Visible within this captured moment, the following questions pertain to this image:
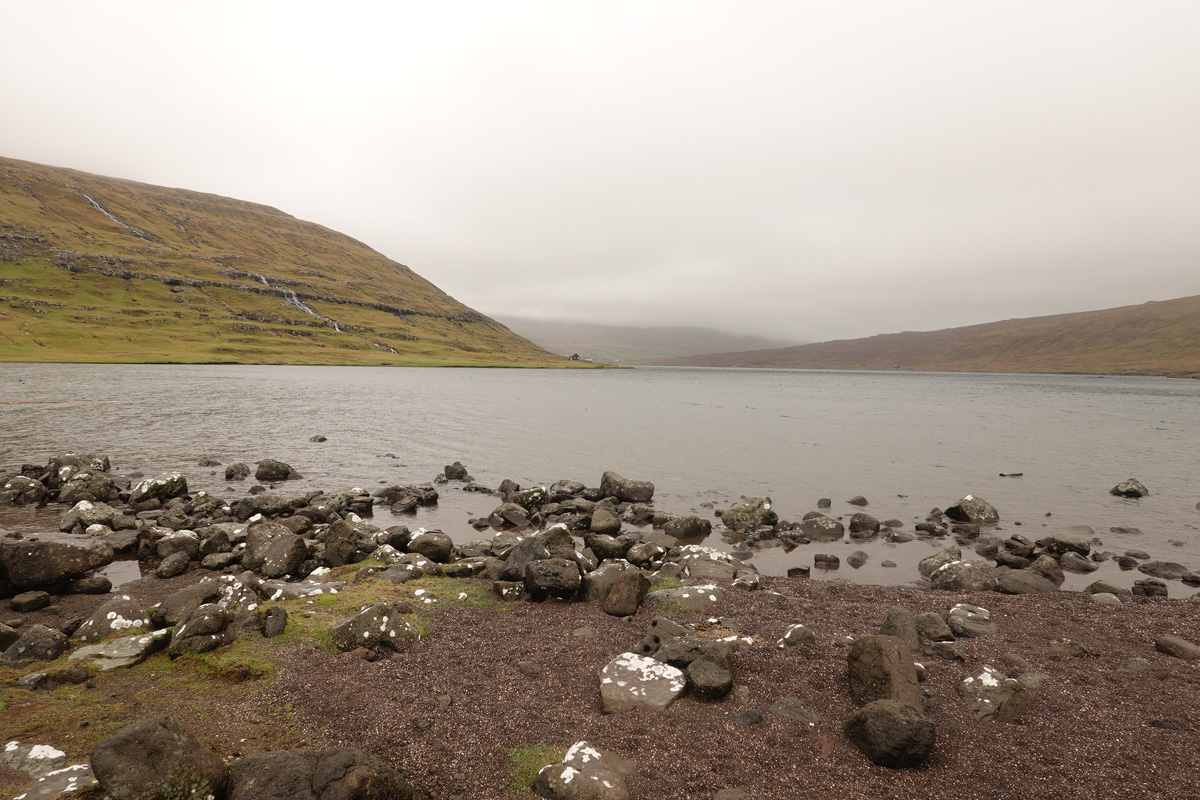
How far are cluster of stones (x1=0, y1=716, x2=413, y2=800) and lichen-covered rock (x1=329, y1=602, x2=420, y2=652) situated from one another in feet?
12.9

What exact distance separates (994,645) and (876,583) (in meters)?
6.19

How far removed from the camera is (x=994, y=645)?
11391 millimetres

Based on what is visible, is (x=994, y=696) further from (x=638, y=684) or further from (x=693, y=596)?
(x=693, y=596)

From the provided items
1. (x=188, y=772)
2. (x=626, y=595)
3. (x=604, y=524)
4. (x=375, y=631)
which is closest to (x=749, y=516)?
(x=604, y=524)

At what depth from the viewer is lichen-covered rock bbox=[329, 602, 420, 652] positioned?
35.4ft

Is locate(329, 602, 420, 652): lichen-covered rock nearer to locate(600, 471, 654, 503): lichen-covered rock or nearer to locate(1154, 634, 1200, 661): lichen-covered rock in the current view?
locate(1154, 634, 1200, 661): lichen-covered rock

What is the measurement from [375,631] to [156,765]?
4.83m

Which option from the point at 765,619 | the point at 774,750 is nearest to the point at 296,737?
the point at 774,750

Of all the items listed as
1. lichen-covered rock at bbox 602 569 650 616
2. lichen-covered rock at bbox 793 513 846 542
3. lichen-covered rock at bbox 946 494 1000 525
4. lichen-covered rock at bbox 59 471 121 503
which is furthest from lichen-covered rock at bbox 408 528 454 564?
lichen-covered rock at bbox 946 494 1000 525

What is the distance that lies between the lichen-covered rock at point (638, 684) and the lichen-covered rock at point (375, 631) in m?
4.40

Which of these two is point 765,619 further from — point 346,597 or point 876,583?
point 346,597

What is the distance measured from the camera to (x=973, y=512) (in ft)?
80.9

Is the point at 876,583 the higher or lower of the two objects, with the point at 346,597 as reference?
lower

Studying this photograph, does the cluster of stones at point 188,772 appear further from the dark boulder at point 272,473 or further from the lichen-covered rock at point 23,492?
the dark boulder at point 272,473
